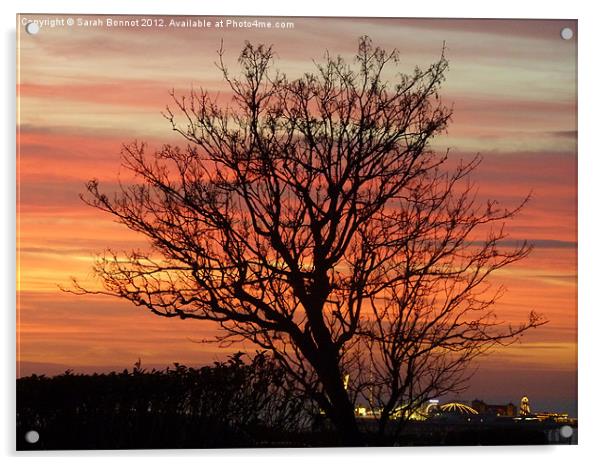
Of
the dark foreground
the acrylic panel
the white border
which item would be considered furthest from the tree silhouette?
the white border

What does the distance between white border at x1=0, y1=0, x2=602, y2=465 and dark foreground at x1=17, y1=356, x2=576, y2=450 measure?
65 mm

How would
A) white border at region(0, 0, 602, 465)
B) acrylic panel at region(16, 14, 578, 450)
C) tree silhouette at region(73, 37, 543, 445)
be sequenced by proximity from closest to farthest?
1. white border at region(0, 0, 602, 465)
2. acrylic panel at region(16, 14, 578, 450)
3. tree silhouette at region(73, 37, 543, 445)

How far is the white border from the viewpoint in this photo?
22.2 ft

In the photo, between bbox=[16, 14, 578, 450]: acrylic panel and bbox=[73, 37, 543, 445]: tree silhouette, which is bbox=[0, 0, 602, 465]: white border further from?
bbox=[73, 37, 543, 445]: tree silhouette

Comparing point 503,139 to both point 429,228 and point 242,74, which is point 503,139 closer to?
point 429,228

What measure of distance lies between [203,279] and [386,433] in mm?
1402

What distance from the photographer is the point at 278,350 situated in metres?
7.02

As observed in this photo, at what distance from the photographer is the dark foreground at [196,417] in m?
6.81

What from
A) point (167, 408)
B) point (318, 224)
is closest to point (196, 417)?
point (167, 408)

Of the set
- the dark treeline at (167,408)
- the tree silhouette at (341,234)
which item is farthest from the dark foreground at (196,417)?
the tree silhouette at (341,234)
